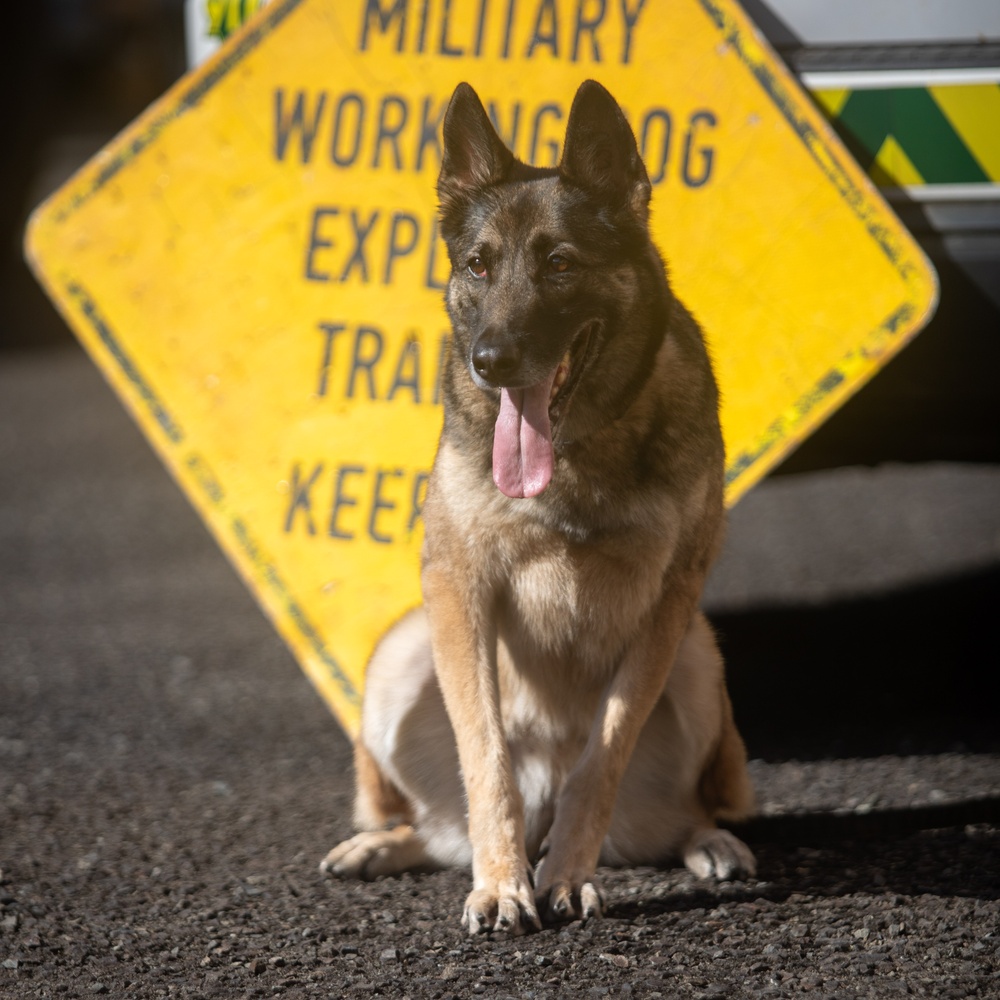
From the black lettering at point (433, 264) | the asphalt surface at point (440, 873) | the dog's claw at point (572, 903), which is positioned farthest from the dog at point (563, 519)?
the black lettering at point (433, 264)

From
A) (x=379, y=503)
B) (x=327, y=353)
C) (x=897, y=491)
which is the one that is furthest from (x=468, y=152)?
(x=897, y=491)

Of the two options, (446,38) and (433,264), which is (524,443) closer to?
(433,264)

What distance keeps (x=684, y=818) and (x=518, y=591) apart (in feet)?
2.49

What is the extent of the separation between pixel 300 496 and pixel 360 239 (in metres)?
0.80

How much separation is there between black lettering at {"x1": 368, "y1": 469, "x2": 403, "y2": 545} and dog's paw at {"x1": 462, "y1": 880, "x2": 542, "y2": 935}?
1.35 meters

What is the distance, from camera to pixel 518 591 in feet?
9.62

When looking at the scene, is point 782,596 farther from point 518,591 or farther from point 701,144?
point 518,591

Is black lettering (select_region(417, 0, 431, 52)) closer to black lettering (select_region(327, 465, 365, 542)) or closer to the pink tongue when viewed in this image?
black lettering (select_region(327, 465, 365, 542))

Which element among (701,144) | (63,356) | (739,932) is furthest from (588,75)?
(63,356)

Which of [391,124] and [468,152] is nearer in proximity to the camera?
[468,152]

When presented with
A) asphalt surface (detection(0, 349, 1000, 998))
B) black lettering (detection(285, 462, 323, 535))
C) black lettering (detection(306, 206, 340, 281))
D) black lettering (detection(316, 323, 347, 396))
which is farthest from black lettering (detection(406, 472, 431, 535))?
asphalt surface (detection(0, 349, 1000, 998))

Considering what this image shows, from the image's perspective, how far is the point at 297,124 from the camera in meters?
3.92

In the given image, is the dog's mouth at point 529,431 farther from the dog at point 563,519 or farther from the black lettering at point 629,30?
the black lettering at point 629,30

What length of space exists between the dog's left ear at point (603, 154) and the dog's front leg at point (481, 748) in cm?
93
